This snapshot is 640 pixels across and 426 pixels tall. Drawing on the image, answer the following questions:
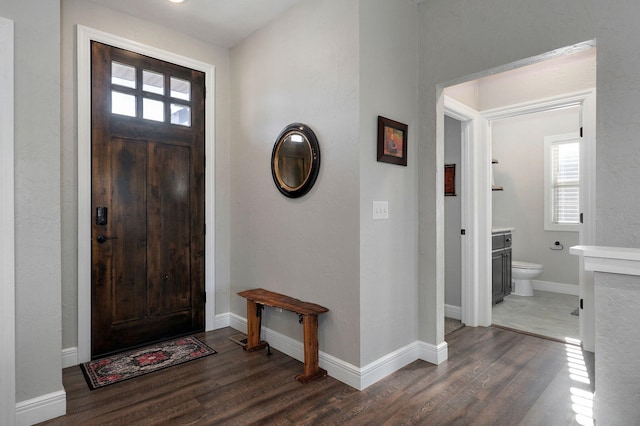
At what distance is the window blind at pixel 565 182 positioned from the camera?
495 cm

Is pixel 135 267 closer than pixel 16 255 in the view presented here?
No

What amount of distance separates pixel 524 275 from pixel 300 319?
3753 millimetres

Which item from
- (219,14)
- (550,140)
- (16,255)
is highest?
(219,14)

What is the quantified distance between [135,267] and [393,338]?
7.30ft

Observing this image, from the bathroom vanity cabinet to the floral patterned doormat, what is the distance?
3.33m

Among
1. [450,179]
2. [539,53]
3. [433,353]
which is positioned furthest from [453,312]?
[539,53]

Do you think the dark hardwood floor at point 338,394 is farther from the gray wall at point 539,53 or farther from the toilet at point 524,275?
the toilet at point 524,275

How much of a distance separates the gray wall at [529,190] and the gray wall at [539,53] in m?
3.39

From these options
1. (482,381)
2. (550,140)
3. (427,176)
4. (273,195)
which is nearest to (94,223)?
(273,195)

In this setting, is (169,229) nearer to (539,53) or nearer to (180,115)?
(180,115)

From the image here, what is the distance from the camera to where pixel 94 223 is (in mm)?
2773

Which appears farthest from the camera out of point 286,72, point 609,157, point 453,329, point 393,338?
point 453,329

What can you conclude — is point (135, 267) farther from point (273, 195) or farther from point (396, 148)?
point (396, 148)

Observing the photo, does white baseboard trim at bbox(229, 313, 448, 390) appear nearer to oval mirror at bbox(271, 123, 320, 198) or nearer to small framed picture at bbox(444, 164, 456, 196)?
oval mirror at bbox(271, 123, 320, 198)
